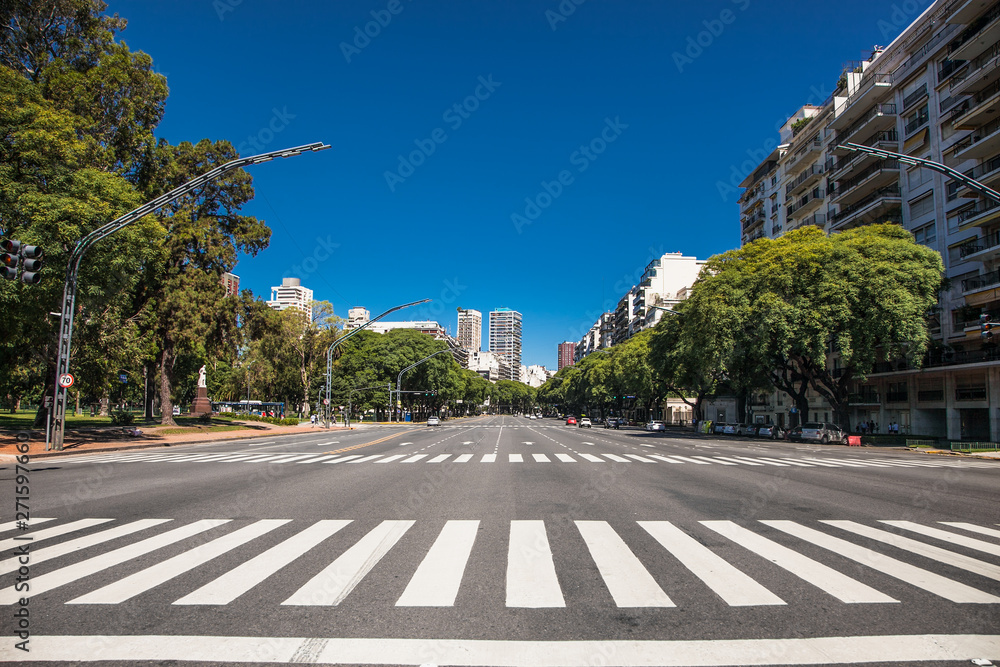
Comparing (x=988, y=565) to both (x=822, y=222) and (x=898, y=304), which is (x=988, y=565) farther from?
(x=822, y=222)

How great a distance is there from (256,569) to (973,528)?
967 cm

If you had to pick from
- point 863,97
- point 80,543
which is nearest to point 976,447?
point 863,97

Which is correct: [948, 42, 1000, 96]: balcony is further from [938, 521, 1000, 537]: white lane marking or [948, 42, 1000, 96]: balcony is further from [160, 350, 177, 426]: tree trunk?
[160, 350, 177, 426]: tree trunk

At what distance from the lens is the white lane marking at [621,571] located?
4.92m

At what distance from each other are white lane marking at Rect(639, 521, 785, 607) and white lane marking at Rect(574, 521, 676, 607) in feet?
1.68

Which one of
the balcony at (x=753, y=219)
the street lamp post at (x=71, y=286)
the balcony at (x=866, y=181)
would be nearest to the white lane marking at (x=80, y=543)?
the street lamp post at (x=71, y=286)

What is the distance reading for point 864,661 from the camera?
378cm

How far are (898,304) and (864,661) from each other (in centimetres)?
3473

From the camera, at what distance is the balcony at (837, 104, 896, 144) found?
4331cm

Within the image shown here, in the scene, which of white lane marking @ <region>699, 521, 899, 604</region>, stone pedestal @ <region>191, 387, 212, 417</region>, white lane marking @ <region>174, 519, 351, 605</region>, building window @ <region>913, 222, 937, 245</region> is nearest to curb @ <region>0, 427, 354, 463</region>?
stone pedestal @ <region>191, 387, 212, 417</region>

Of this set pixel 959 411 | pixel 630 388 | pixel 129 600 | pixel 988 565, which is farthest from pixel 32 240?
pixel 630 388

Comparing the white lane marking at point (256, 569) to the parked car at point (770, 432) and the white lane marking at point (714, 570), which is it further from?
the parked car at point (770, 432)

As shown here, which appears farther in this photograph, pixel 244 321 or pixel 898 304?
pixel 244 321

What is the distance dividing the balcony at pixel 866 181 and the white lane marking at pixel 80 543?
50357mm
